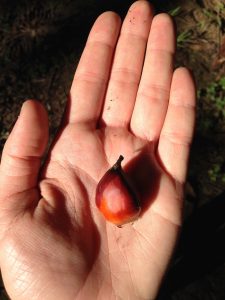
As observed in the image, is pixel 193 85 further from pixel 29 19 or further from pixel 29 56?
pixel 29 19

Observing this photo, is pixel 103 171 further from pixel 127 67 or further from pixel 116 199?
pixel 127 67

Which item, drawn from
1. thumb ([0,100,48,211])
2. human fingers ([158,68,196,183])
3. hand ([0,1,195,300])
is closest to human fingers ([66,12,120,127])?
hand ([0,1,195,300])

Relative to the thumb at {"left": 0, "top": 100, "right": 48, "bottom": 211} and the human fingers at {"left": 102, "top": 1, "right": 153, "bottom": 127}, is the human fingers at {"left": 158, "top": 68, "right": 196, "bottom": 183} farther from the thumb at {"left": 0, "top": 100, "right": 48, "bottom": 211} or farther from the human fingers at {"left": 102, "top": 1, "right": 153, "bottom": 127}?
the thumb at {"left": 0, "top": 100, "right": 48, "bottom": 211}

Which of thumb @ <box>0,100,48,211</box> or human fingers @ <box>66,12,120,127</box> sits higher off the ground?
human fingers @ <box>66,12,120,127</box>

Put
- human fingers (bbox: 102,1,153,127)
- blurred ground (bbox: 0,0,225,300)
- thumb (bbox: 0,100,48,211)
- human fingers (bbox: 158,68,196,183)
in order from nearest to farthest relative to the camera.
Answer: thumb (bbox: 0,100,48,211) → human fingers (bbox: 158,68,196,183) → human fingers (bbox: 102,1,153,127) → blurred ground (bbox: 0,0,225,300)

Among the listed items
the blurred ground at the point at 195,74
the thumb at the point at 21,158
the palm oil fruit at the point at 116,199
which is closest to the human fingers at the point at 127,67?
the palm oil fruit at the point at 116,199
